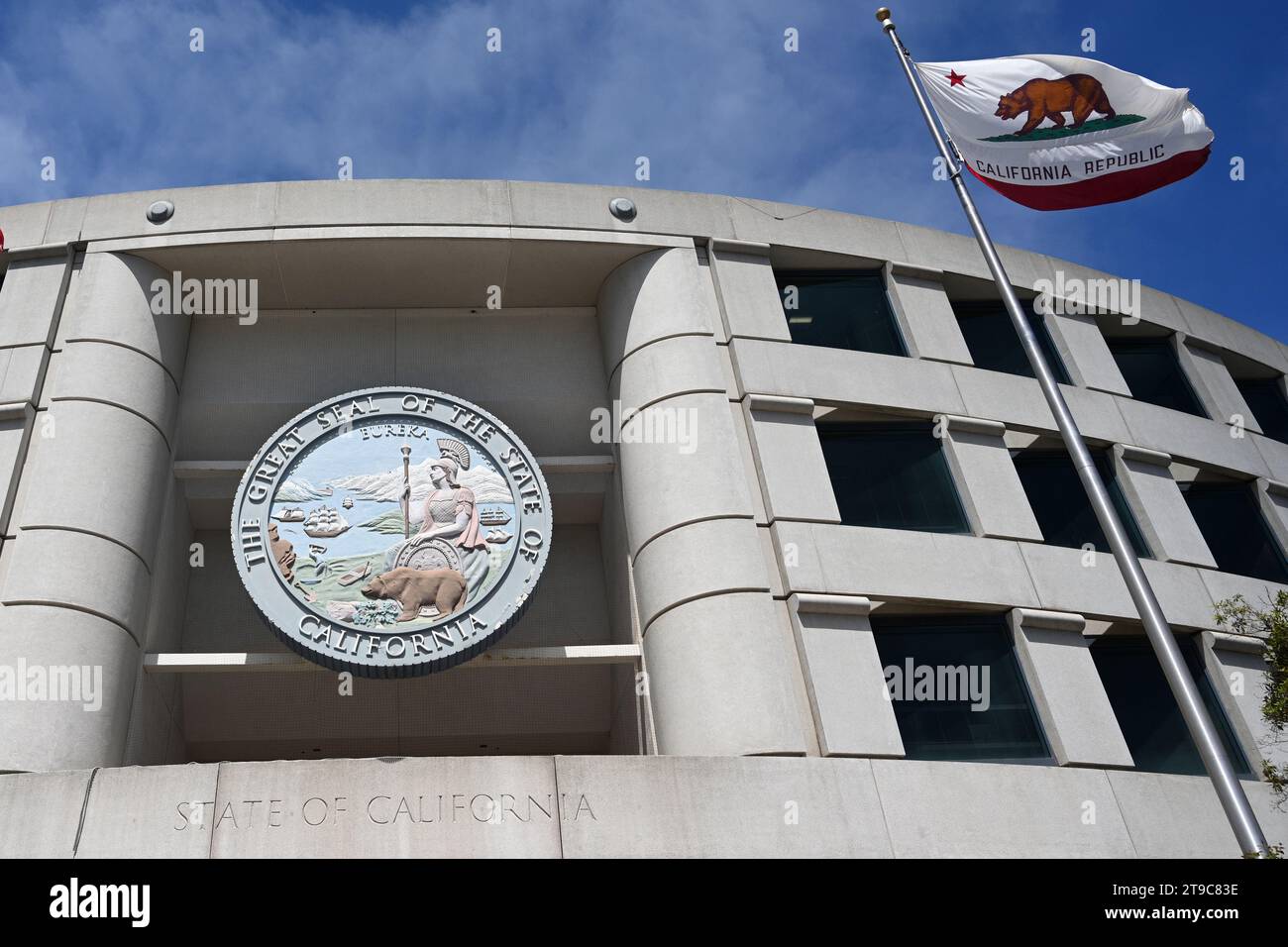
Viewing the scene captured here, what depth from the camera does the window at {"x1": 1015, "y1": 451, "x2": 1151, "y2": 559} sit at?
1675 centimetres

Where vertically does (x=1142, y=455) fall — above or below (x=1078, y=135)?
below

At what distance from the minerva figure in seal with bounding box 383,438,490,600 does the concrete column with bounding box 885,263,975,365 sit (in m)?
7.48

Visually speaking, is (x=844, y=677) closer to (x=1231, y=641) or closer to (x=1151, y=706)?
(x=1151, y=706)

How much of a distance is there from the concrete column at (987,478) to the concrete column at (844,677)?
105 inches

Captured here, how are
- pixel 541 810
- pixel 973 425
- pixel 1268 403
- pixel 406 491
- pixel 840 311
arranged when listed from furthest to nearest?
1. pixel 1268 403
2. pixel 840 311
3. pixel 973 425
4. pixel 406 491
5. pixel 541 810

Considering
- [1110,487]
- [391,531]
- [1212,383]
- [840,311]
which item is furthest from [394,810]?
[1212,383]

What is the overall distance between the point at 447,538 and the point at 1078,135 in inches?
372

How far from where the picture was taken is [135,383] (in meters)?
15.7

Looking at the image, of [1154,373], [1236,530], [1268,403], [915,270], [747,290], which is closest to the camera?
[747,290]

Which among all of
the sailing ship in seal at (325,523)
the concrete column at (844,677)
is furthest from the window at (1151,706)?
the sailing ship in seal at (325,523)

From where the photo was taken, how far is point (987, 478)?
16.5 metres
